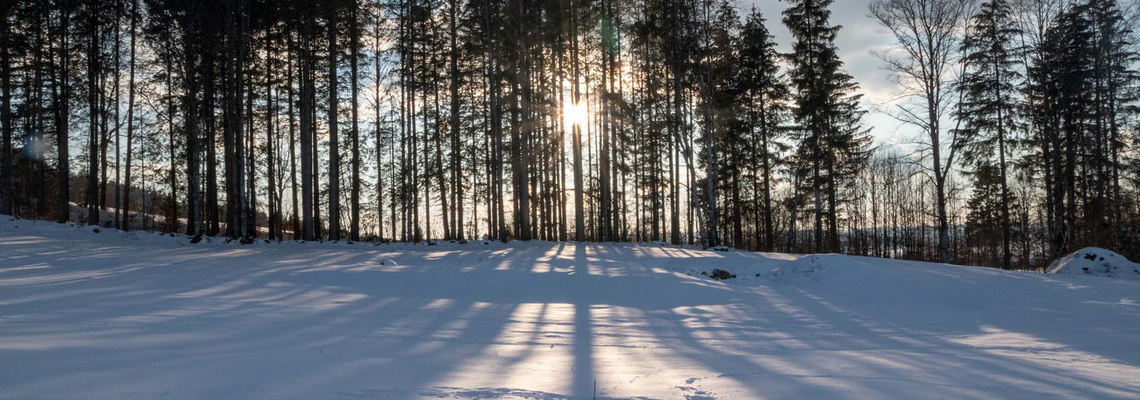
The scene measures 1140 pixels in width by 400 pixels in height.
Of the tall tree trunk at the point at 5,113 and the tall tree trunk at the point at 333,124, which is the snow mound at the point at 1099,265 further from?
the tall tree trunk at the point at 5,113

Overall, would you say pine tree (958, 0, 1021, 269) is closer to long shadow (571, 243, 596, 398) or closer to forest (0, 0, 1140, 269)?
forest (0, 0, 1140, 269)

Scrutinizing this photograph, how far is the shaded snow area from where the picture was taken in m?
3.23

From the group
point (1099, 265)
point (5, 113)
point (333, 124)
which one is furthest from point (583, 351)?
point (5, 113)

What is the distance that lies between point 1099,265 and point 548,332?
1389 cm

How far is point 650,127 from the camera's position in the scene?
25953 millimetres

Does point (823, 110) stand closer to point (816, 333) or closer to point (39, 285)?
point (816, 333)

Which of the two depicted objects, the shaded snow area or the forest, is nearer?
the shaded snow area

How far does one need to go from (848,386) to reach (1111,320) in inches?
247

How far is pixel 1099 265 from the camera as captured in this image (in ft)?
39.9

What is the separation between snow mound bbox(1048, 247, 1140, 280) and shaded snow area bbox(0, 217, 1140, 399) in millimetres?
1825

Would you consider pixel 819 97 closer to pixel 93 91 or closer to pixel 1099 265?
pixel 1099 265

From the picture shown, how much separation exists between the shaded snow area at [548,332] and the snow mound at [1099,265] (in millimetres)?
1825

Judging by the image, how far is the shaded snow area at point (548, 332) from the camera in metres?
3.23

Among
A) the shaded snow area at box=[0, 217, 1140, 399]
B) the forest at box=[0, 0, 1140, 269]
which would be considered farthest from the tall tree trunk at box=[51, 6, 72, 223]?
the shaded snow area at box=[0, 217, 1140, 399]
